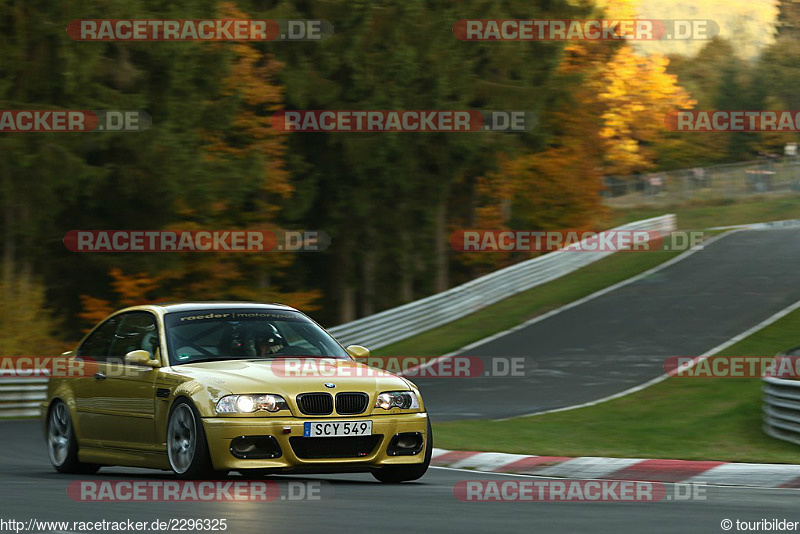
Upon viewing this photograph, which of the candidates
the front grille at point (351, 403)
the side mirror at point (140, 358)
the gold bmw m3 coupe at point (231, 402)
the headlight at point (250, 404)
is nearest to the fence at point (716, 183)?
the gold bmw m3 coupe at point (231, 402)

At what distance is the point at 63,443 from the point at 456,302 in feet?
78.5

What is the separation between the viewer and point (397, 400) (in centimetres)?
1044

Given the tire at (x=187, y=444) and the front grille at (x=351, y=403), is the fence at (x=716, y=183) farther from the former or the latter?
the tire at (x=187, y=444)

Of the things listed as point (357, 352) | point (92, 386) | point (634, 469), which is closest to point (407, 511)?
point (357, 352)

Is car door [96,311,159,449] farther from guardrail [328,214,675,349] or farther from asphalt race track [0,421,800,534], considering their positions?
guardrail [328,214,675,349]

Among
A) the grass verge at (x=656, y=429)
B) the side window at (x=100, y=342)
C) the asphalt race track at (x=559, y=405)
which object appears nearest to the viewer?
the asphalt race track at (x=559, y=405)

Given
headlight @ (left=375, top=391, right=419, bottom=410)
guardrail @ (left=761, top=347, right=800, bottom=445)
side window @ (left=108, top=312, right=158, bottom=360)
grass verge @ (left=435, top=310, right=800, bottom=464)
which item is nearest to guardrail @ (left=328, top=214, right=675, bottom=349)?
grass verge @ (left=435, top=310, right=800, bottom=464)

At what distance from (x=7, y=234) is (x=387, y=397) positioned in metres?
20.4

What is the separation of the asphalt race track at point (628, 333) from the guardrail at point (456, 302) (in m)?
2.95

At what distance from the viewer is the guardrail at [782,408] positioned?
15.3 meters

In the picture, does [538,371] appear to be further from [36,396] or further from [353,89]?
[353,89]

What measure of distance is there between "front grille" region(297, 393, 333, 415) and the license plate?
90mm

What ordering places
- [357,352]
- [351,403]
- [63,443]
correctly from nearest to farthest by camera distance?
[351,403], [357,352], [63,443]

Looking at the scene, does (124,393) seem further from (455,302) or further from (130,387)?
(455,302)
